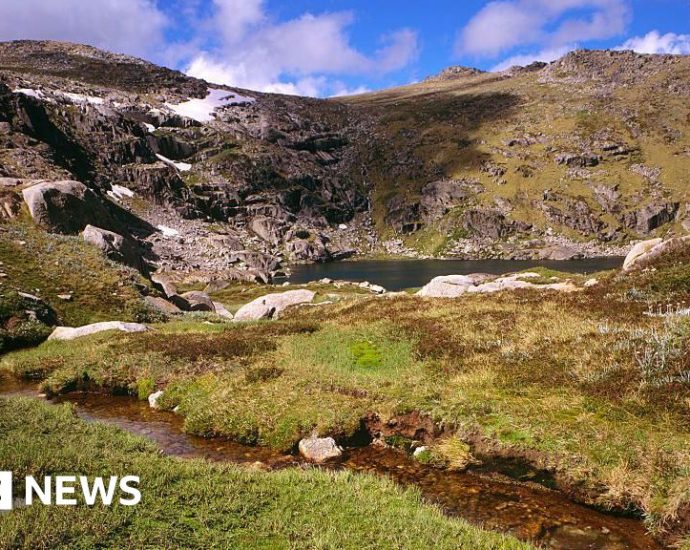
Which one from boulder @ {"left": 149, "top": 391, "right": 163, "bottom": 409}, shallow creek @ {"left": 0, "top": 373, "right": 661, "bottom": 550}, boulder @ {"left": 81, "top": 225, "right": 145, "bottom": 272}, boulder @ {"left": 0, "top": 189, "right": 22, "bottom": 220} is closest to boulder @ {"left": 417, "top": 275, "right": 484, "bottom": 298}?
boulder @ {"left": 149, "top": 391, "right": 163, "bottom": 409}

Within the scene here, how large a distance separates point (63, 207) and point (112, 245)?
476 inches

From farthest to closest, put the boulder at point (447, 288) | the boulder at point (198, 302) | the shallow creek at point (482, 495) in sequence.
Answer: the boulder at point (198, 302)
the boulder at point (447, 288)
the shallow creek at point (482, 495)

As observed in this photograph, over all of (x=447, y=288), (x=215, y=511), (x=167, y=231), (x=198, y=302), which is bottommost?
(x=215, y=511)

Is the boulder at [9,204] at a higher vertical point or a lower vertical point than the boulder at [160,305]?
higher

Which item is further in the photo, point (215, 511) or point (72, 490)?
point (215, 511)

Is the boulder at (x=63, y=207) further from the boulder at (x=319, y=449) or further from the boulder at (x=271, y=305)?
the boulder at (x=319, y=449)

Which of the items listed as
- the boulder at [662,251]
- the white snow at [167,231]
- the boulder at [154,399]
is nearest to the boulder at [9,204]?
the boulder at [154,399]

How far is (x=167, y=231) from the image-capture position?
193 meters

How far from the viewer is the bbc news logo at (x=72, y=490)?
28.2ft

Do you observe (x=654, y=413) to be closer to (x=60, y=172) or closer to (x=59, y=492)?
(x=59, y=492)

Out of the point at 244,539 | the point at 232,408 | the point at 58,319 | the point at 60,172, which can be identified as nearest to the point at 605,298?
the point at 232,408

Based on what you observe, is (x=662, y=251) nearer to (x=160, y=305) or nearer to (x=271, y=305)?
(x=271, y=305)

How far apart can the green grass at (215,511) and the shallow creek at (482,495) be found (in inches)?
62.2

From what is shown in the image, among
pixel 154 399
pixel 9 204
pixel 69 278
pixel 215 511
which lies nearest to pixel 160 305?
pixel 69 278
